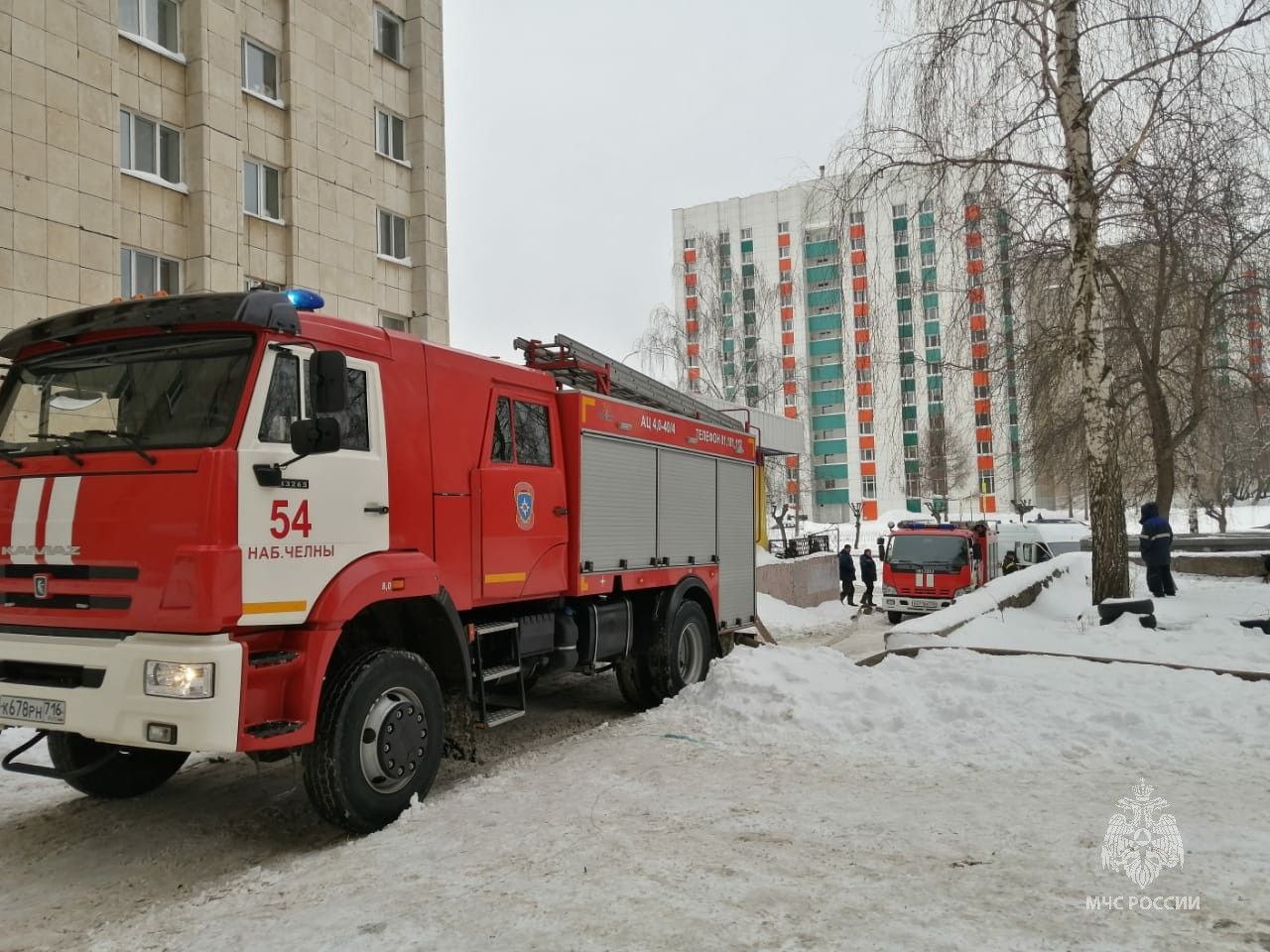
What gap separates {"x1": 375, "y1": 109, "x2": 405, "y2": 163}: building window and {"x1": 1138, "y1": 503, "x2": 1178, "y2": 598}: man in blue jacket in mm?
16882

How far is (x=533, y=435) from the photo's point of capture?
261 inches

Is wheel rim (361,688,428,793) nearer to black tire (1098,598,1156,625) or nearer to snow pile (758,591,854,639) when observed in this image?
black tire (1098,598,1156,625)

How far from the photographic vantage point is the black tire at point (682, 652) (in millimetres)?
7988

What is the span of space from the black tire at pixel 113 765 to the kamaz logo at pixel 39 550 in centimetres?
125

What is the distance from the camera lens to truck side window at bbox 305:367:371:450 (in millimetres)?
4949

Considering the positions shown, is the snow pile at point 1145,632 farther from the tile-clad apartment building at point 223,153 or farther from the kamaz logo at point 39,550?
the tile-clad apartment building at point 223,153

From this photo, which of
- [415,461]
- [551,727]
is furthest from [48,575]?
[551,727]

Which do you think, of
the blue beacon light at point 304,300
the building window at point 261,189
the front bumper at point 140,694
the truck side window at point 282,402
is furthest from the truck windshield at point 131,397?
the building window at point 261,189

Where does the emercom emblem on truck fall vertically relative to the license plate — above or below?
above

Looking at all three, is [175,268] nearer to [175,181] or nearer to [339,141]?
[175,181]

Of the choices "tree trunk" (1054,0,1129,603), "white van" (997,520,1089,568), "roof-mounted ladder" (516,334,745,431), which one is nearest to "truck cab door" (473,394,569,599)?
"roof-mounted ladder" (516,334,745,431)

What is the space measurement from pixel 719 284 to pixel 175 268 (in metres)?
27.2

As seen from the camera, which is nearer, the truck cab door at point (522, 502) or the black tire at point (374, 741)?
the black tire at point (374, 741)

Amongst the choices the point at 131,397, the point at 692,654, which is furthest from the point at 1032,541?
the point at 131,397
